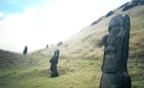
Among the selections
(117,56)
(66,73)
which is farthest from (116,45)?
(66,73)

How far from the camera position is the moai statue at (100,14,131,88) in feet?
53.6

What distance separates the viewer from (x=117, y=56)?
16891 mm

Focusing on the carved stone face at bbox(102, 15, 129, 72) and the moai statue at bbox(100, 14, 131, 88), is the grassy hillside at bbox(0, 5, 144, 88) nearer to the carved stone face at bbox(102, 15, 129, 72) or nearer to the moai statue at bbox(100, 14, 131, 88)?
the moai statue at bbox(100, 14, 131, 88)

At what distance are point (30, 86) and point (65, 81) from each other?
463 centimetres

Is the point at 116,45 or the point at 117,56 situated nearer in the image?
the point at 117,56

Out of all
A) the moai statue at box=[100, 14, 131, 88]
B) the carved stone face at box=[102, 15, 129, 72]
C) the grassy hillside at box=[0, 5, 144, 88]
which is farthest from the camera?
the grassy hillside at box=[0, 5, 144, 88]

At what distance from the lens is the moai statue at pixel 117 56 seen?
16.3m

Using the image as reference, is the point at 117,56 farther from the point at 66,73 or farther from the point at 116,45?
the point at 66,73

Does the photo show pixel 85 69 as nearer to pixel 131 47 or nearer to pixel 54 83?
pixel 54 83

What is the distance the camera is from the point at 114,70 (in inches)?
650

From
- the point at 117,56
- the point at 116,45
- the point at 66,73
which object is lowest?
the point at 66,73

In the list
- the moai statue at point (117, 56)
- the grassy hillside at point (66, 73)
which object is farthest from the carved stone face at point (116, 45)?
the grassy hillside at point (66, 73)

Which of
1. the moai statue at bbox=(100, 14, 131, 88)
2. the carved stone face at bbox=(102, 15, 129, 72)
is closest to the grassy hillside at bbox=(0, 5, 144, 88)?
the moai statue at bbox=(100, 14, 131, 88)

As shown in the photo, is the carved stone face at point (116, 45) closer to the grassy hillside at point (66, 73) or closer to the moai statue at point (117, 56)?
the moai statue at point (117, 56)
